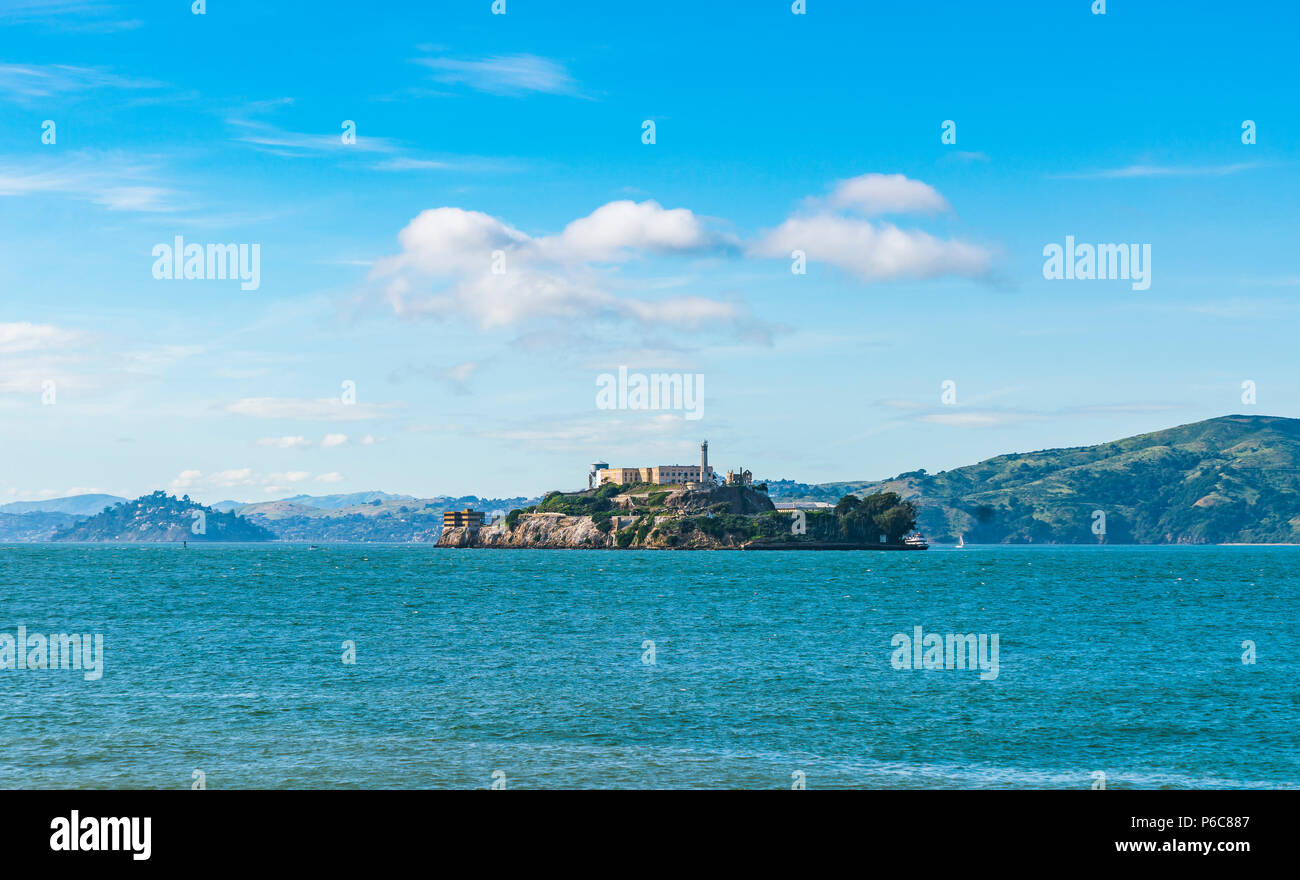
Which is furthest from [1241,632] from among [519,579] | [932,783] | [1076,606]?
[519,579]

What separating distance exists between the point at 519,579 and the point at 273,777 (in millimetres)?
141226

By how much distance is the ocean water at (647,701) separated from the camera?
1355 inches

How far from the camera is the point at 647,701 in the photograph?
1891 inches

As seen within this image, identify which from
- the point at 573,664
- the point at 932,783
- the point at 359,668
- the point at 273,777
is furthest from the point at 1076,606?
the point at 273,777

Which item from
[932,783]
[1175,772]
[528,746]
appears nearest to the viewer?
[932,783]

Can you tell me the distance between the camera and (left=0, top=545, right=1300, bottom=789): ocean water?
34.4 meters
